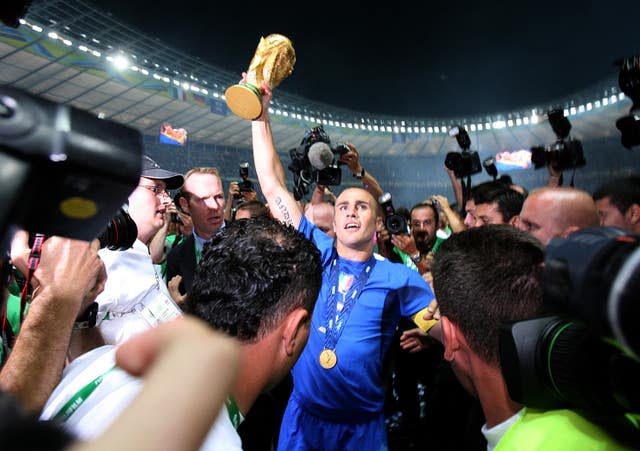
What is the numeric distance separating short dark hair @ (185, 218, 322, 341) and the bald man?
1.53 metres

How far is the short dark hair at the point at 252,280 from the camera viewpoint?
4.00 ft

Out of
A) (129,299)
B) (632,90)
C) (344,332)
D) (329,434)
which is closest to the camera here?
(129,299)

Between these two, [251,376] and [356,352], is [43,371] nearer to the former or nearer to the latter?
[251,376]

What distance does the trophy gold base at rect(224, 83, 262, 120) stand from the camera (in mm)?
2330

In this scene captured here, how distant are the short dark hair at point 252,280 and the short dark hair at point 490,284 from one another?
43cm

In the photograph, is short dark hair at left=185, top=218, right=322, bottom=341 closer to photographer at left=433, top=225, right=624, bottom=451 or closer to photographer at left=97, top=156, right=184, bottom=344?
photographer at left=433, top=225, right=624, bottom=451

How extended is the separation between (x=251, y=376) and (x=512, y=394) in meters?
0.65

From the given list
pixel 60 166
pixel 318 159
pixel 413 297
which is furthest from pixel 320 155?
pixel 60 166

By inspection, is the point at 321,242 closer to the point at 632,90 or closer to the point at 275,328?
the point at 275,328

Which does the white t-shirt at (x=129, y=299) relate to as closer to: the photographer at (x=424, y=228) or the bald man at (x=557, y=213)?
the bald man at (x=557, y=213)

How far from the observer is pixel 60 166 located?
511 millimetres

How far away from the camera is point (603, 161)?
1044 inches

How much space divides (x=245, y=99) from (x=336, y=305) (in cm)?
126

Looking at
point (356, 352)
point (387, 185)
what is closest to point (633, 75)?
point (356, 352)
